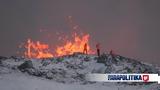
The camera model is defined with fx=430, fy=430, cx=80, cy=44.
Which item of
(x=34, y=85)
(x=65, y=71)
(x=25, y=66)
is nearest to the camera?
(x=34, y=85)

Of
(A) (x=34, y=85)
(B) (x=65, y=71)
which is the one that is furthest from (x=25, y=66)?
(A) (x=34, y=85)

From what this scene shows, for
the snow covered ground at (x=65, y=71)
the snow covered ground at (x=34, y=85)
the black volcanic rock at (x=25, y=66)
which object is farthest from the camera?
the black volcanic rock at (x=25, y=66)

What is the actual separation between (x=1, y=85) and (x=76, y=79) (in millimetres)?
34441

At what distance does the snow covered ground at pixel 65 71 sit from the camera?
105312mm

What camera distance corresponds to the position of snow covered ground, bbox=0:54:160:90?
105312mm

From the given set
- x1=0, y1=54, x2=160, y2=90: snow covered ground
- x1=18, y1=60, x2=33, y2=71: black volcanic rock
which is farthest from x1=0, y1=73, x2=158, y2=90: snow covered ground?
x1=18, y1=60, x2=33, y2=71: black volcanic rock

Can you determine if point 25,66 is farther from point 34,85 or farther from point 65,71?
point 34,85

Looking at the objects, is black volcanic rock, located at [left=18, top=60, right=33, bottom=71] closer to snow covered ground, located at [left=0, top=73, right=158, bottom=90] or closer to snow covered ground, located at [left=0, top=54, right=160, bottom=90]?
snow covered ground, located at [left=0, top=54, right=160, bottom=90]

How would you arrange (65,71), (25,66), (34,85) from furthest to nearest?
(65,71), (25,66), (34,85)

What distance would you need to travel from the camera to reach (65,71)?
445 ft

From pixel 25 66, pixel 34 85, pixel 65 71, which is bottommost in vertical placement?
pixel 34 85

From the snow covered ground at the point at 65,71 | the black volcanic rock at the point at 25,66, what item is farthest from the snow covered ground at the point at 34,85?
the black volcanic rock at the point at 25,66

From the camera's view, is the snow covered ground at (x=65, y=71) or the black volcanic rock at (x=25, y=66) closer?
the snow covered ground at (x=65, y=71)

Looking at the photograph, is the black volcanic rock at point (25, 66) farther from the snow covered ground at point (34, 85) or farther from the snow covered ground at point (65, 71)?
the snow covered ground at point (34, 85)
